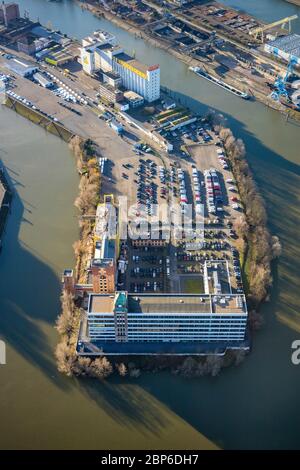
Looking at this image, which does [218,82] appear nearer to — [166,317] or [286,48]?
[286,48]

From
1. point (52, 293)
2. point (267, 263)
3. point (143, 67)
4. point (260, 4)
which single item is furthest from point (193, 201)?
point (260, 4)

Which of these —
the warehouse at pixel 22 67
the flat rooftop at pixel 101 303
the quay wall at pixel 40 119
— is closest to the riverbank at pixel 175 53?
the warehouse at pixel 22 67

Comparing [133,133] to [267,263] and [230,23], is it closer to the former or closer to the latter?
[267,263]

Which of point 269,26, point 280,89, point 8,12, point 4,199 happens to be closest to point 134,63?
point 280,89

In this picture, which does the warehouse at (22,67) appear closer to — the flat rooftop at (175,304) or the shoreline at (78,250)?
the shoreline at (78,250)

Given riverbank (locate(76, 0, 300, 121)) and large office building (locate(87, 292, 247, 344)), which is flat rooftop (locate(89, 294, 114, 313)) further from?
riverbank (locate(76, 0, 300, 121))
